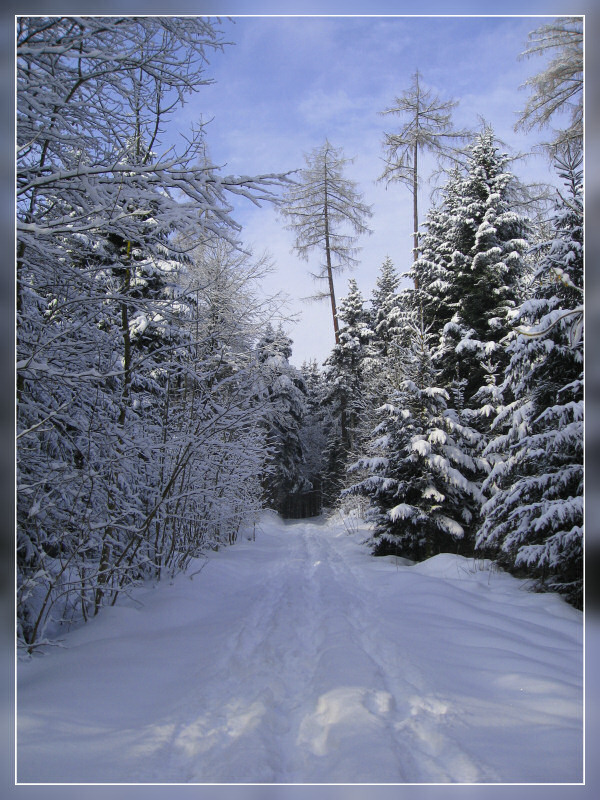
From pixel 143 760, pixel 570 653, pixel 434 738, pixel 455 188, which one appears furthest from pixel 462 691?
pixel 455 188

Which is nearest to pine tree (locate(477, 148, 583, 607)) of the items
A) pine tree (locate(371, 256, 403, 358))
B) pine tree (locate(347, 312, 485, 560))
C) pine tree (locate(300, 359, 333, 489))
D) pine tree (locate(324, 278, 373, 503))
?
pine tree (locate(347, 312, 485, 560))

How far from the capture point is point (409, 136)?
657 centimetres

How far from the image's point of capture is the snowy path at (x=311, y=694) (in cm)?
204

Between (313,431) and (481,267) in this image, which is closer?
(481,267)

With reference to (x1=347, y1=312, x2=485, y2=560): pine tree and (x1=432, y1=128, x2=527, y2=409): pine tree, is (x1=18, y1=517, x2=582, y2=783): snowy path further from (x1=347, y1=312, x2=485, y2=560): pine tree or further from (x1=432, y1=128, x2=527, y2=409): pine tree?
(x1=432, y1=128, x2=527, y2=409): pine tree

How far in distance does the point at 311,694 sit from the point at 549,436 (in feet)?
12.4

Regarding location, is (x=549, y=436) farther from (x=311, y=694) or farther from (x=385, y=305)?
(x=385, y=305)

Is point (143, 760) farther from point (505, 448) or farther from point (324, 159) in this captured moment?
point (505, 448)

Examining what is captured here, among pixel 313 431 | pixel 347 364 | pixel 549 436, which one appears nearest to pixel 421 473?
pixel 549 436

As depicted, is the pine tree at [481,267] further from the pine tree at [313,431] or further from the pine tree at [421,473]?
the pine tree at [313,431]

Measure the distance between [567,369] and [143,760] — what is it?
568 cm

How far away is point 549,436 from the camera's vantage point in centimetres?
491

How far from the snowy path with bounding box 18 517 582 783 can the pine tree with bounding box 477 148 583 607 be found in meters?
0.61

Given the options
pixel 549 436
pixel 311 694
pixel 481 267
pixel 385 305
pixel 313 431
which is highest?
pixel 385 305
